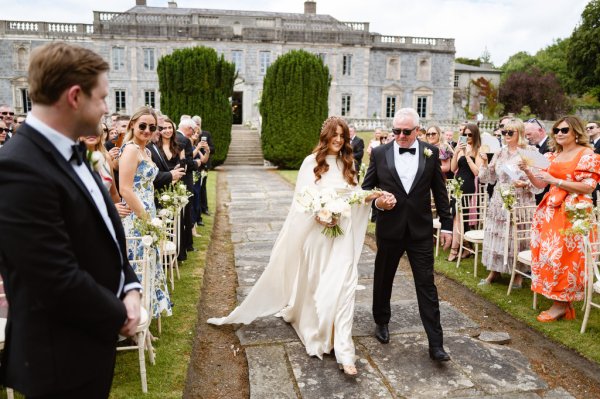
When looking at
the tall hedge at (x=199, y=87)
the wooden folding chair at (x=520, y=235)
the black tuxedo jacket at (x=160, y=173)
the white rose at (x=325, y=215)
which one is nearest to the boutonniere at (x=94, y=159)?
the white rose at (x=325, y=215)

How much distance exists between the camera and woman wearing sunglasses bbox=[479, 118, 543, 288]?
6156 millimetres

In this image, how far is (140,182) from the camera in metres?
5.14

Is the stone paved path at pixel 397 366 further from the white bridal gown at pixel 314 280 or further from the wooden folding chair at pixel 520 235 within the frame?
the wooden folding chair at pixel 520 235

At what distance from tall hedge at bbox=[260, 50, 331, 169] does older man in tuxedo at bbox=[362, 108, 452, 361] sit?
784 inches

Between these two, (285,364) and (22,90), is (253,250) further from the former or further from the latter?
(22,90)

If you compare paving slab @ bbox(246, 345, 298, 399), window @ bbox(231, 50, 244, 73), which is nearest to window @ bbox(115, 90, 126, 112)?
window @ bbox(231, 50, 244, 73)

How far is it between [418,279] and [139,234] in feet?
9.07

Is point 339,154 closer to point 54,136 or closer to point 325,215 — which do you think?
point 325,215

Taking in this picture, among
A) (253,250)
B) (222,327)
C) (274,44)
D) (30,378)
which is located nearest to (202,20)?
(274,44)

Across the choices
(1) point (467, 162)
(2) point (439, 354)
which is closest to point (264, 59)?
(1) point (467, 162)

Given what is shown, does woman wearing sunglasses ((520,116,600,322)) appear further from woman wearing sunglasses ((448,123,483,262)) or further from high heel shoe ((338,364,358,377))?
high heel shoe ((338,364,358,377))

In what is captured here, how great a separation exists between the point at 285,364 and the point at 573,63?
51.5 metres

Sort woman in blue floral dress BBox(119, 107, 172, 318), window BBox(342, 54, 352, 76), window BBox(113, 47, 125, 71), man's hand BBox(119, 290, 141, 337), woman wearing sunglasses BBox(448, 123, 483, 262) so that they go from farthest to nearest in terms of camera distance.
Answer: window BBox(342, 54, 352, 76), window BBox(113, 47, 125, 71), woman wearing sunglasses BBox(448, 123, 483, 262), woman in blue floral dress BBox(119, 107, 172, 318), man's hand BBox(119, 290, 141, 337)

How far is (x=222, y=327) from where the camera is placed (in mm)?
5113
